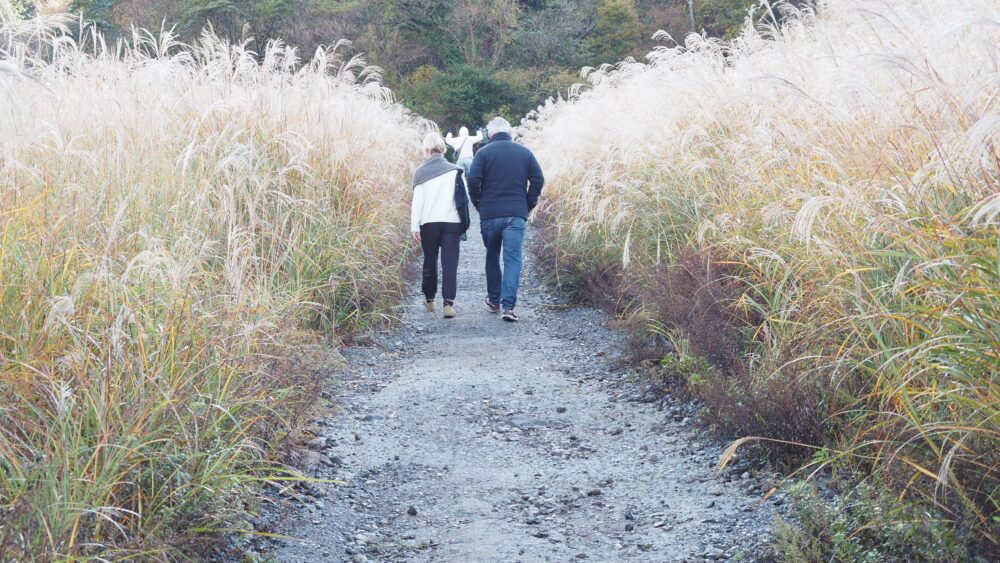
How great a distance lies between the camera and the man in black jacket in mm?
8914

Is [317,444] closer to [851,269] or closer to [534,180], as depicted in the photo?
[851,269]

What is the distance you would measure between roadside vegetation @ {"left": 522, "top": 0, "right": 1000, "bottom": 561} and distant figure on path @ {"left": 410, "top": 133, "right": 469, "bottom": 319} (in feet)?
5.88

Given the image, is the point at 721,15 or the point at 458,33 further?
the point at 458,33

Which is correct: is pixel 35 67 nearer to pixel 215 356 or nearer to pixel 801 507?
pixel 215 356

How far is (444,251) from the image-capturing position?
8828mm

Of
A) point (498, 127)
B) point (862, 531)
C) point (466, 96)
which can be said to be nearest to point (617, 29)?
point (466, 96)

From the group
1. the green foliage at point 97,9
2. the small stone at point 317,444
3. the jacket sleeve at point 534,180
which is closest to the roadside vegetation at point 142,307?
the small stone at point 317,444

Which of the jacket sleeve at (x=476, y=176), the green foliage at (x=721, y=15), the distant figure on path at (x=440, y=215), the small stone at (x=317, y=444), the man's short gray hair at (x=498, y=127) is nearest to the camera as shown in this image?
the small stone at (x=317, y=444)

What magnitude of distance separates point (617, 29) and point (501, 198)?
1073 inches

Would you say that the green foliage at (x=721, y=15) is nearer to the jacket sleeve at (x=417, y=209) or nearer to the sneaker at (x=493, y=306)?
the sneaker at (x=493, y=306)

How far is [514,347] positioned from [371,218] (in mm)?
1679

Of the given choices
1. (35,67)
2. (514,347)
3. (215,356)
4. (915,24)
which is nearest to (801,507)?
(215,356)

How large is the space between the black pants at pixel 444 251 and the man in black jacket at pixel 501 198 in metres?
0.39

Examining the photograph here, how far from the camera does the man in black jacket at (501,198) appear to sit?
8.91 metres
